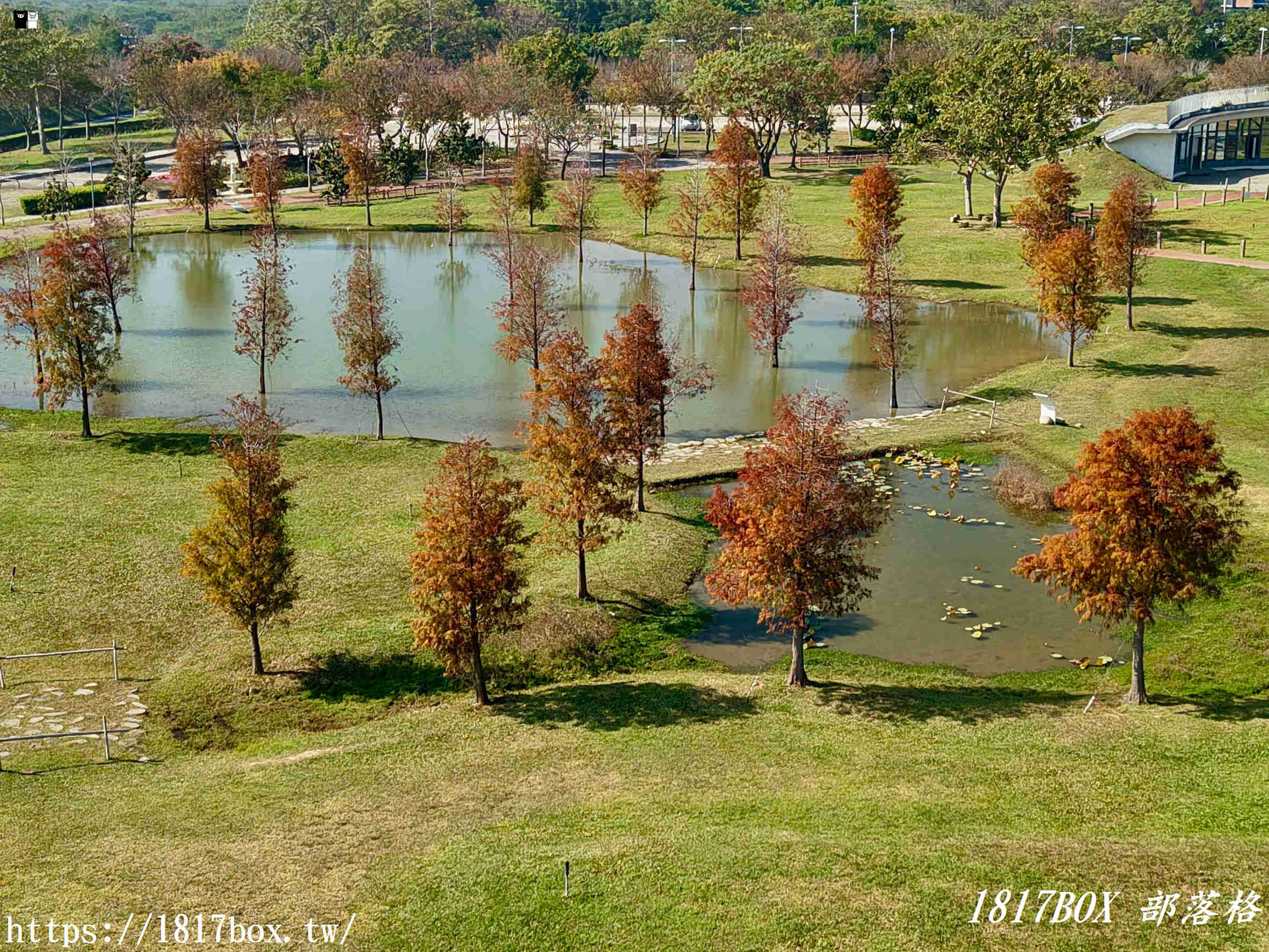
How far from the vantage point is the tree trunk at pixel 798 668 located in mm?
31622

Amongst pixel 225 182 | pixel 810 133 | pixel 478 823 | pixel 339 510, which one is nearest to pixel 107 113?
pixel 225 182

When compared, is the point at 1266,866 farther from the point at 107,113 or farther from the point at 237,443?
the point at 107,113

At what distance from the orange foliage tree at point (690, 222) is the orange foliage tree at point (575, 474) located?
123 ft

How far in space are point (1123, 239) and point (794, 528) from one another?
38.6 m

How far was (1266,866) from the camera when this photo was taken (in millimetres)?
22234

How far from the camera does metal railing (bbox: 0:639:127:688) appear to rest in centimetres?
3182

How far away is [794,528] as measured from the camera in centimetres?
3022

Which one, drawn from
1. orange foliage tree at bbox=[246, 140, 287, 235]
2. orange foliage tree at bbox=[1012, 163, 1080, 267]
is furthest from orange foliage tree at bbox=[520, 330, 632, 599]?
orange foliage tree at bbox=[246, 140, 287, 235]

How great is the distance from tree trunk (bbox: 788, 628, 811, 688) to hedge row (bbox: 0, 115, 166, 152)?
11310 cm

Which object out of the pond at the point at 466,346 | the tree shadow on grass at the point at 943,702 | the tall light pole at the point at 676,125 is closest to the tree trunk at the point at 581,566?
the tree shadow on grass at the point at 943,702

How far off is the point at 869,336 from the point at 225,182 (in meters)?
67.8

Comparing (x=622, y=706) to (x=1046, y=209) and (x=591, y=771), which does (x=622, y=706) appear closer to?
(x=591, y=771)

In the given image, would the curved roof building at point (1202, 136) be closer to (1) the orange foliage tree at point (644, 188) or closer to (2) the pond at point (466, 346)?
(2) the pond at point (466, 346)

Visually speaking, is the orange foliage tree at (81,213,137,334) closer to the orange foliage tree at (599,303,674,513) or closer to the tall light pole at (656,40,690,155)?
the orange foliage tree at (599,303,674,513)
